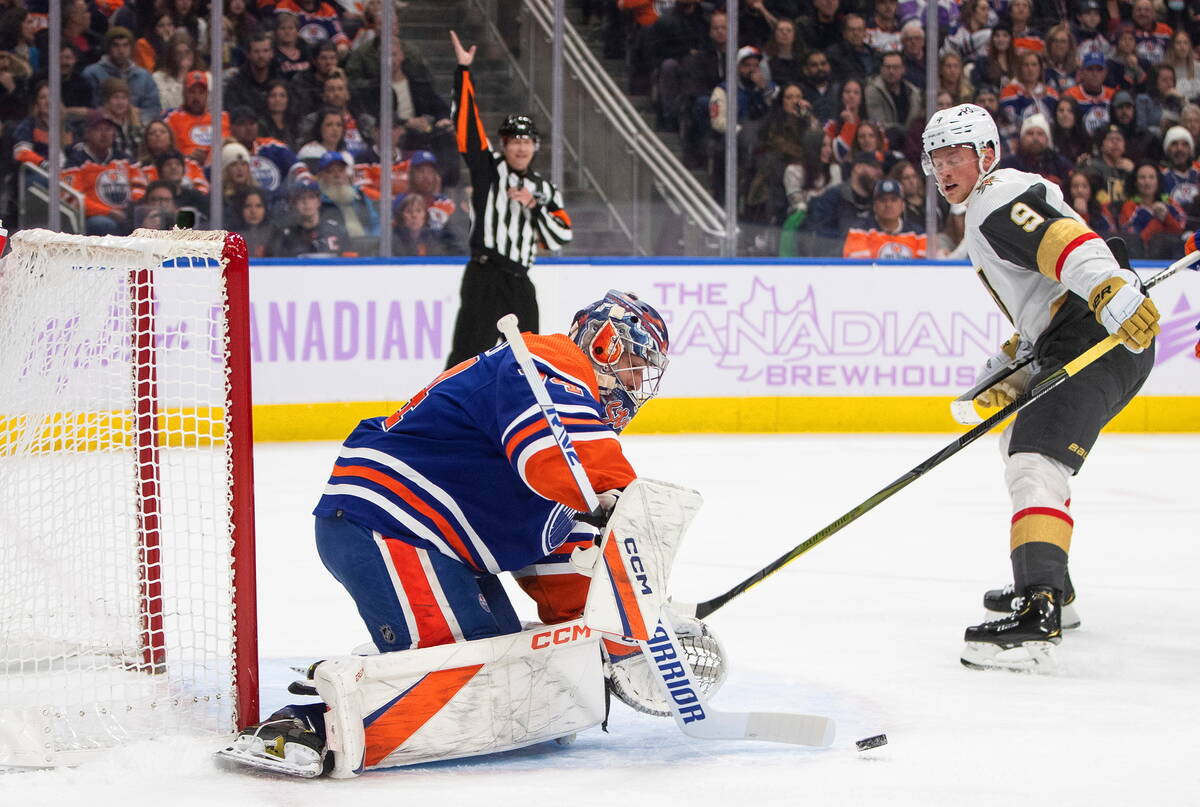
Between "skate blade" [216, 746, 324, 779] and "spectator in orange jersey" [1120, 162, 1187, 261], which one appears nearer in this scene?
"skate blade" [216, 746, 324, 779]

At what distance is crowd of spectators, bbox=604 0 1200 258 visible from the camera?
7227mm

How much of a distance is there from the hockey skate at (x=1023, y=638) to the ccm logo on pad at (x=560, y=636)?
1.04 meters

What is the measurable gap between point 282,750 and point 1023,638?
1517mm

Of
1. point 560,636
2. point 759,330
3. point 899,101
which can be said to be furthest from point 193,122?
point 560,636

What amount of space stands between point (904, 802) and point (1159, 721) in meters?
0.72

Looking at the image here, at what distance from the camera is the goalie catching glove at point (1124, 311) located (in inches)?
115

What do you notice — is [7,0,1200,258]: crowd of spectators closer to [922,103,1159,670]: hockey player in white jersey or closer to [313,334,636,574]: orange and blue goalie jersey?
[922,103,1159,670]: hockey player in white jersey

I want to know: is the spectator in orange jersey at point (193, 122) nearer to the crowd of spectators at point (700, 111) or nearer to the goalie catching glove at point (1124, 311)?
the crowd of spectators at point (700, 111)

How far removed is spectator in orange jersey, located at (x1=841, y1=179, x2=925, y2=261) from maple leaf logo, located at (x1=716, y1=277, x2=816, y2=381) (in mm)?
434

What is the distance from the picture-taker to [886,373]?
7004 mm

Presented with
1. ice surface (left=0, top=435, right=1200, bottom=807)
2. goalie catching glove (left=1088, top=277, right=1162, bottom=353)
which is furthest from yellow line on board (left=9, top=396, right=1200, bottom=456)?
goalie catching glove (left=1088, top=277, right=1162, bottom=353)

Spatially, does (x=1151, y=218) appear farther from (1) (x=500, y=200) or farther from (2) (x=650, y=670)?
(2) (x=650, y=670)

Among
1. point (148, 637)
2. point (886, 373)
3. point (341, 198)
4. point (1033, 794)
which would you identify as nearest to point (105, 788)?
point (148, 637)

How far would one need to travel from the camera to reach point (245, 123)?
6535mm
